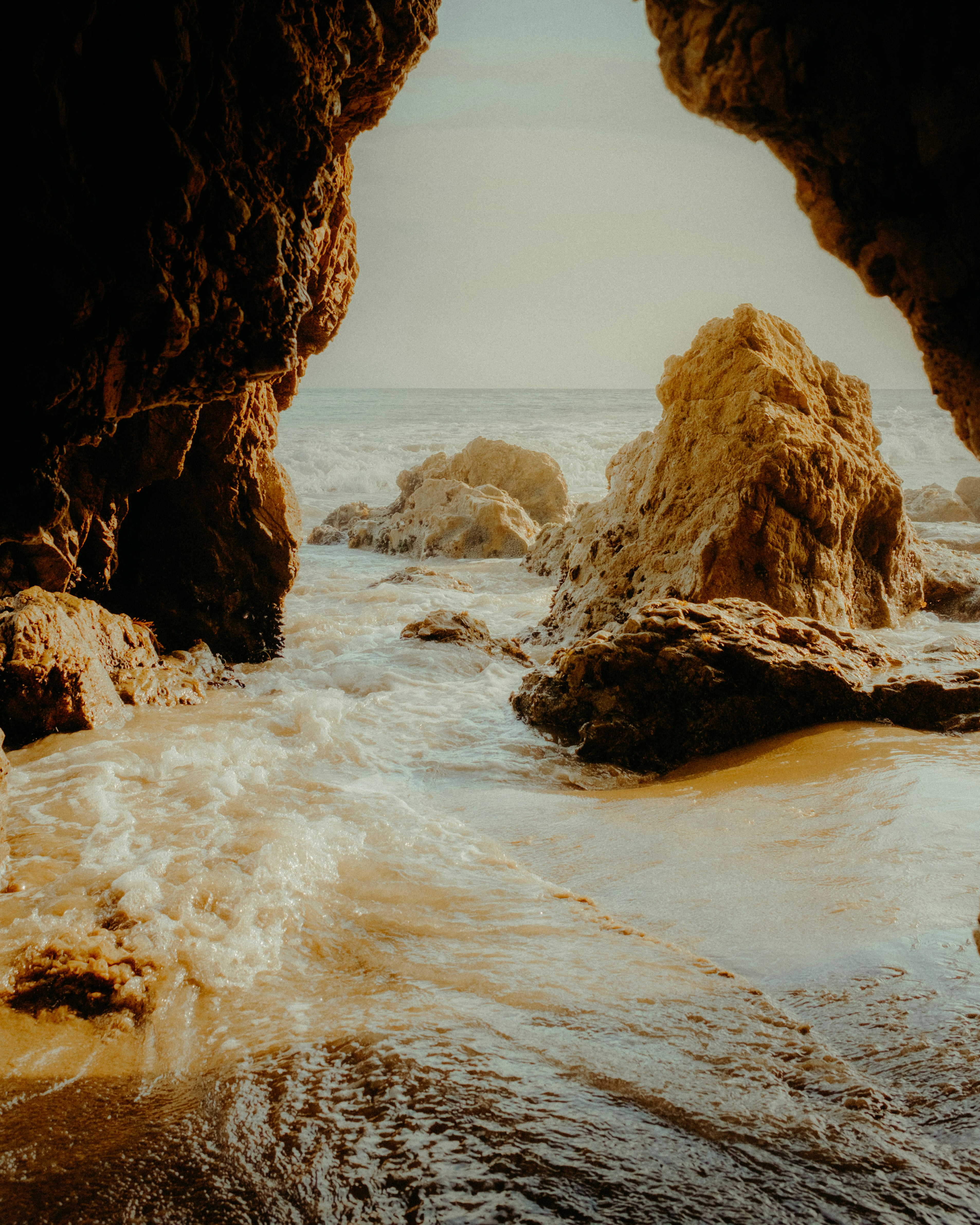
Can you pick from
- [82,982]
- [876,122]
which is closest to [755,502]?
[876,122]

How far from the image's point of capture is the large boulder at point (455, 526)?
48.8 ft

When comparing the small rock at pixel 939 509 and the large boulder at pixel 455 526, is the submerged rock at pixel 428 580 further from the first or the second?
the small rock at pixel 939 509

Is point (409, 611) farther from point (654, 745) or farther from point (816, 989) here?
point (816, 989)

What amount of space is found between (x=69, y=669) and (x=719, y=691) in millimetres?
4454

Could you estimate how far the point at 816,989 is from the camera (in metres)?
2.71

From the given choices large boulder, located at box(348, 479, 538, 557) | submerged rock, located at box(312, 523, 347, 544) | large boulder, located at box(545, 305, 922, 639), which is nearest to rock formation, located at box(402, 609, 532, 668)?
large boulder, located at box(545, 305, 922, 639)

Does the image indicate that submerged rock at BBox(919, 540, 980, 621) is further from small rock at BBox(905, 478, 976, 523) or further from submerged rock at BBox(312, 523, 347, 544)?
submerged rock at BBox(312, 523, 347, 544)

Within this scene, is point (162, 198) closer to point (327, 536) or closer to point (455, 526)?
point (455, 526)

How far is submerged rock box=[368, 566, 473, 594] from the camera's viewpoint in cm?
1222

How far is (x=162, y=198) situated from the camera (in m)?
3.25

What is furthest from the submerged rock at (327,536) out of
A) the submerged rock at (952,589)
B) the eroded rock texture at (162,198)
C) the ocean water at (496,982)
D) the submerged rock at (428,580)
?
the eroded rock texture at (162,198)

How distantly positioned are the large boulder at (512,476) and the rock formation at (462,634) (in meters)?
8.66

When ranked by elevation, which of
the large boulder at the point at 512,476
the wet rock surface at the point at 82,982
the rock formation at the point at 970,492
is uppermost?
the rock formation at the point at 970,492

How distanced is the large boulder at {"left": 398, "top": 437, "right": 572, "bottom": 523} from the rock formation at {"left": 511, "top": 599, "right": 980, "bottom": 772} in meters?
11.6
